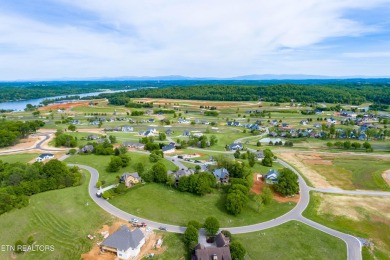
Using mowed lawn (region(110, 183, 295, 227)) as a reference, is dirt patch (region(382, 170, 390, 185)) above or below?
below

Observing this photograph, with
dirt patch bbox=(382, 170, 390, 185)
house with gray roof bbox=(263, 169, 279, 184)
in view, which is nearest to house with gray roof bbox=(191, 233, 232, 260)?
house with gray roof bbox=(263, 169, 279, 184)

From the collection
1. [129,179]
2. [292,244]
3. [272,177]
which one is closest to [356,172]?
[272,177]

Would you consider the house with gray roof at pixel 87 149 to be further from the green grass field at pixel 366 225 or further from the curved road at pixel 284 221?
the green grass field at pixel 366 225

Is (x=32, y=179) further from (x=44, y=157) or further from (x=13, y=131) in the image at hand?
(x=13, y=131)

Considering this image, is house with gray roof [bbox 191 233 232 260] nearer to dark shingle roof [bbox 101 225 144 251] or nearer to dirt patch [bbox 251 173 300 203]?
dark shingle roof [bbox 101 225 144 251]

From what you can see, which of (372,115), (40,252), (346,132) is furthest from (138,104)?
(40,252)

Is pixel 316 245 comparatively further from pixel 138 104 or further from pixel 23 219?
pixel 138 104

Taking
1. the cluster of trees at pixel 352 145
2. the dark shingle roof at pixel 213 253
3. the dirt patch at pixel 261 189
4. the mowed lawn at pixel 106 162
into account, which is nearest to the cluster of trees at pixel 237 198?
the dirt patch at pixel 261 189
